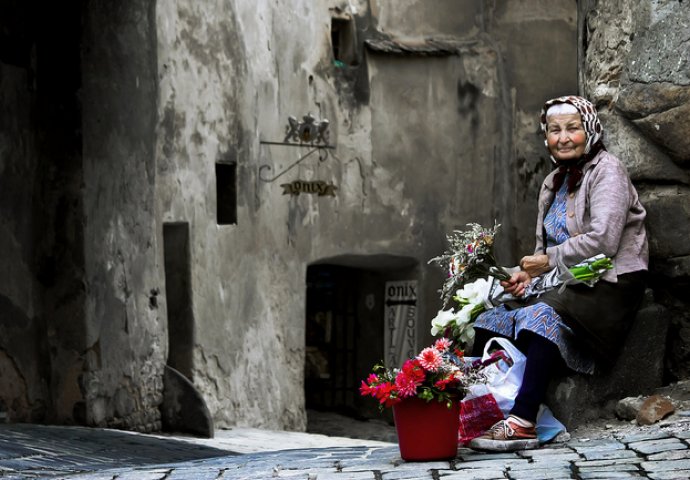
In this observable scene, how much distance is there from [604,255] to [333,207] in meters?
8.11

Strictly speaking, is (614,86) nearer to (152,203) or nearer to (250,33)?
(152,203)

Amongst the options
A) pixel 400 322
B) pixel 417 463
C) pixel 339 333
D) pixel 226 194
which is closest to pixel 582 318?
pixel 417 463

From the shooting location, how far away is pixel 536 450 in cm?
577

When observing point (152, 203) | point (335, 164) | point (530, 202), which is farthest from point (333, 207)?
point (152, 203)

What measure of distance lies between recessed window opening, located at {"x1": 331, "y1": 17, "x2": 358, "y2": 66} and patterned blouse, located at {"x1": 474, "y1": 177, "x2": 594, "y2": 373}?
8199 mm

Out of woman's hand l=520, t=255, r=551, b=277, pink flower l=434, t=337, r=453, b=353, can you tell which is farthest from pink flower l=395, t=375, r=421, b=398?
woman's hand l=520, t=255, r=551, b=277

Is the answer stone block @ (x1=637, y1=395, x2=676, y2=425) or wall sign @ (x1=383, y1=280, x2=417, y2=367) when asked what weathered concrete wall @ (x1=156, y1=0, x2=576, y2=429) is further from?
stone block @ (x1=637, y1=395, x2=676, y2=425)

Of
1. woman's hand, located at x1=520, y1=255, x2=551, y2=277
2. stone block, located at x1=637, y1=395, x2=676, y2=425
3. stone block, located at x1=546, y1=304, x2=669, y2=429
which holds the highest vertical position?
woman's hand, located at x1=520, y1=255, x2=551, y2=277

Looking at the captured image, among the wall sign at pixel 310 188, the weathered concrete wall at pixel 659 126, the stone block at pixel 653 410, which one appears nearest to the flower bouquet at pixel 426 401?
the stone block at pixel 653 410

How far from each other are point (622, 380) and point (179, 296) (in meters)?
6.59

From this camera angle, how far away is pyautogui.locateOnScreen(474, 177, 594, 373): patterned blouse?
6.00 meters

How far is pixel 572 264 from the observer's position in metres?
6.26

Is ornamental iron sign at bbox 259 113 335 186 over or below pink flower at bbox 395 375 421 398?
over

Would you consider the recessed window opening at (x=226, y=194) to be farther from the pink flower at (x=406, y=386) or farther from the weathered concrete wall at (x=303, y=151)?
the pink flower at (x=406, y=386)
